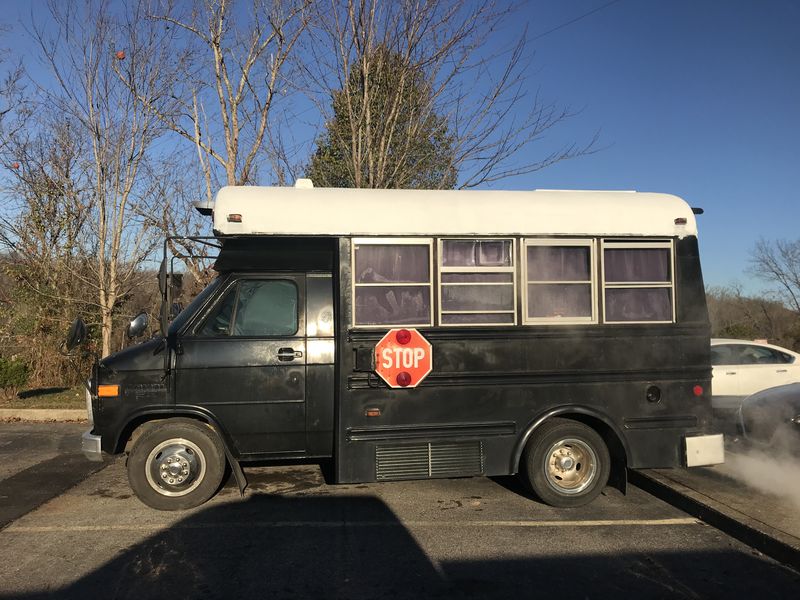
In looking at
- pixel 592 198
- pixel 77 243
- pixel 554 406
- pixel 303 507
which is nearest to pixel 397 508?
pixel 303 507

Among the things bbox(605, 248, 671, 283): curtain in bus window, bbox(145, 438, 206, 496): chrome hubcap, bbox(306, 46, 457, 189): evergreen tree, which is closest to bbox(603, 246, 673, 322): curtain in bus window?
bbox(605, 248, 671, 283): curtain in bus window

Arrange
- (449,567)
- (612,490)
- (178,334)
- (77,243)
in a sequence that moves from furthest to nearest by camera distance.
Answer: (77,243) → (612,490) → (178,334) → (449,567)

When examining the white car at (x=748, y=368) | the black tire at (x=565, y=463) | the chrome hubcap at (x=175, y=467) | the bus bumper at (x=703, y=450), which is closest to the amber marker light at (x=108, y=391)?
the chrome hubcap at (x=175, y=467)

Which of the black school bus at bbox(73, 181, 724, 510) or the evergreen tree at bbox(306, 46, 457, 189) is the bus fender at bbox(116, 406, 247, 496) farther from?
the evergreen tree at bbox(306, 46, 457, 189)

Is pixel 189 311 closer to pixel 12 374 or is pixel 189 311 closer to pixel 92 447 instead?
pixel 92 447

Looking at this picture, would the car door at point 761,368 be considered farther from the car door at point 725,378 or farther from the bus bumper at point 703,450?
the bus bumper at point 703,450

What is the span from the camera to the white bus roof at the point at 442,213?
5062 mm

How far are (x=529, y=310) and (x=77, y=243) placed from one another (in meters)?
10.4

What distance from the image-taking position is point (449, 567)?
406cm

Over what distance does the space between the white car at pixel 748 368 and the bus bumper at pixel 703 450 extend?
14.3ft

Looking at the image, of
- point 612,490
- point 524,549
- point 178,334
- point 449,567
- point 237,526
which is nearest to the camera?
point 449,567

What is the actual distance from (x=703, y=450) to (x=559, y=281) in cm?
206

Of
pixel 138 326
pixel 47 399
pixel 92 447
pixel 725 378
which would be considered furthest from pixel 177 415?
pixel 725 378

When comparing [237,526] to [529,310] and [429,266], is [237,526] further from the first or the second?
[529,310]
